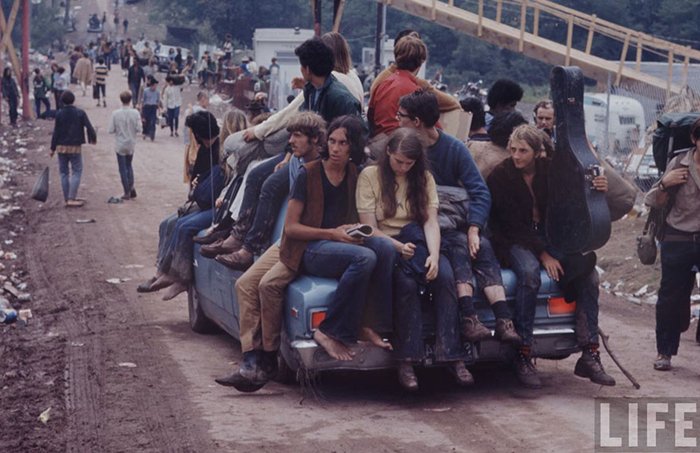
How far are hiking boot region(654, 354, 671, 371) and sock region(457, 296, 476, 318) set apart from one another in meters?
2.22

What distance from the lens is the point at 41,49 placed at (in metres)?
93.2

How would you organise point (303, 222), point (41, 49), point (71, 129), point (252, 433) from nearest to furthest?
point (252, 433), point (303, 222), point (71, 129), point (41, 49)

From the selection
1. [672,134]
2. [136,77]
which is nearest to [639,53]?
[136,77]

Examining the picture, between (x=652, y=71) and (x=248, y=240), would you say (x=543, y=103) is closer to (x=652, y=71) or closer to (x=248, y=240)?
(x=248, y=240)

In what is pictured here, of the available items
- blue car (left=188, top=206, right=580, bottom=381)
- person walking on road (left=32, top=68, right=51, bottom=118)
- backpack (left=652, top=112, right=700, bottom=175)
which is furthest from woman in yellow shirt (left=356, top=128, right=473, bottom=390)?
person walking on road (left=32, top=68, right=51, bottom=118)

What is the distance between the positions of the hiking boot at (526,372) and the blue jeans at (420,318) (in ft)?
2.05

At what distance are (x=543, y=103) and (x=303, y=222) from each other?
2.86 m

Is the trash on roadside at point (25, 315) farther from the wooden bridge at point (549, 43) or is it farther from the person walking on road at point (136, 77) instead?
the person walking on road at point (136, 77)

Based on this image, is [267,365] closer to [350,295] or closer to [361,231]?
[350,295]

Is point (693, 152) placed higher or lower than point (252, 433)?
higher

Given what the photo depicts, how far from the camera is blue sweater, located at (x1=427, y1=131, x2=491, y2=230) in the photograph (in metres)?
8.69

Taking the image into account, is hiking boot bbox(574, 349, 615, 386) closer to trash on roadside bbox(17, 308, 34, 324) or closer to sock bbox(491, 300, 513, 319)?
sock bbox(491, 300, 513, 319)

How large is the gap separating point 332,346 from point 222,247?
6.46 ft

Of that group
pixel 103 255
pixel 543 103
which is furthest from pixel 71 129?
pixel 543 103
